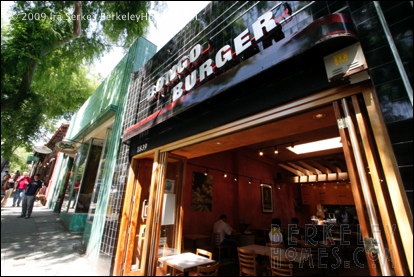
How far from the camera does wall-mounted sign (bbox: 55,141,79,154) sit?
930 cm

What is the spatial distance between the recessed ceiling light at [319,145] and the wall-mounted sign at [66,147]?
387 inches

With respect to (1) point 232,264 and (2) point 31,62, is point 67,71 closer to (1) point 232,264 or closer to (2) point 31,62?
(2) point 31,62

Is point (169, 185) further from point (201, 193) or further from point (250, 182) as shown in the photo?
point (250, 182)

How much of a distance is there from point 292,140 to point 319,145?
44.8 inches

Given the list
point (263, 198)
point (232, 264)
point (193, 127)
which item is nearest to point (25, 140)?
point (193, 127)

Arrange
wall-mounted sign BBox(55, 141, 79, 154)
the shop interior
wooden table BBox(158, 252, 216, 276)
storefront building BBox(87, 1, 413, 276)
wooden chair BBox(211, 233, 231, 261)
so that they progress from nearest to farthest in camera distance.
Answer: storefront building BBox(87, 1, 413, 276) < wooden table BBox(158, 252, 216, 276) < the shop interior < wooden chair BBox(211, 233, 231, 261) < wall-mounted sign BBox(55, 141, 79, 154)

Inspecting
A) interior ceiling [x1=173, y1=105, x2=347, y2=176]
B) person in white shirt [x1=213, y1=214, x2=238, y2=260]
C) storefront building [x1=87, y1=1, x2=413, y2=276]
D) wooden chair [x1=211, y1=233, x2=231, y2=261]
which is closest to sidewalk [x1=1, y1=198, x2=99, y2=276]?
storefront building [x1=87, y1=1, x2=413, y2=276]

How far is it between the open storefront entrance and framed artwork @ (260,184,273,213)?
6.22 m

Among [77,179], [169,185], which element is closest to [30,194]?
[77,179]

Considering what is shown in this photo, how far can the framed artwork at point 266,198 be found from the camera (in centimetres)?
981

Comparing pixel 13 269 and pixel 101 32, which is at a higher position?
pixel 101 32

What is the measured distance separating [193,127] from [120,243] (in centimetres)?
294

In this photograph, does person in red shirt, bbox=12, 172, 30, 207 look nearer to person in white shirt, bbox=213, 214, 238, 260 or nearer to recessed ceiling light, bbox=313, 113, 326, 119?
person in white shirt, bbox=213, 214, 238, 260

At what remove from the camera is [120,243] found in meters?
4.32
